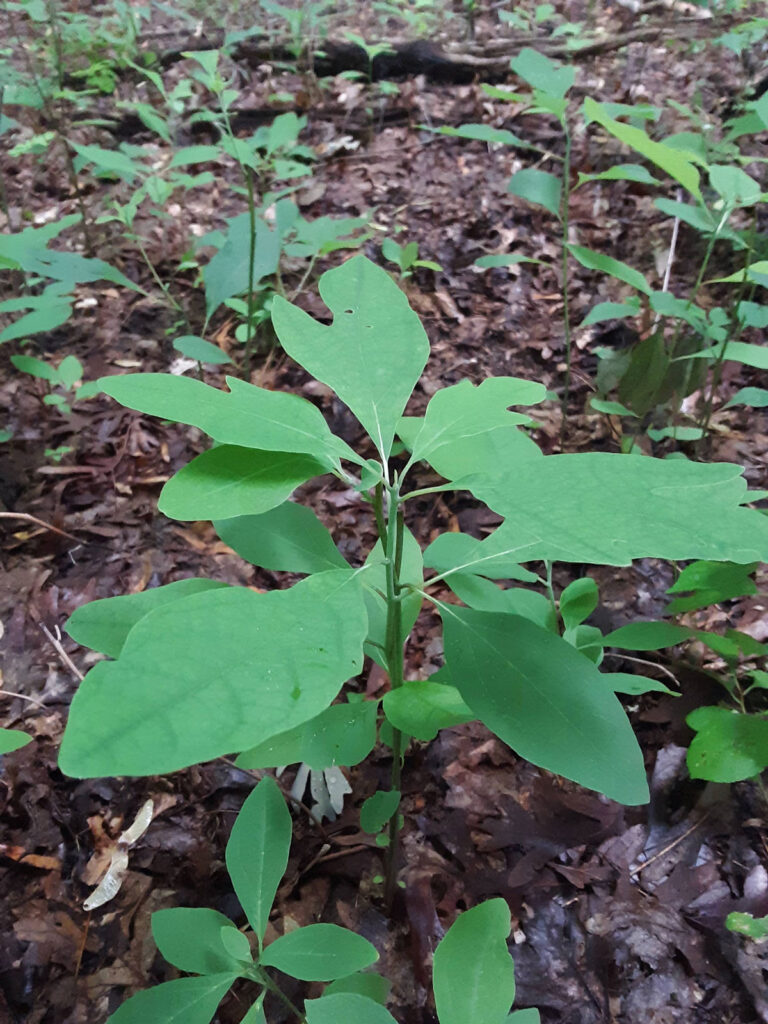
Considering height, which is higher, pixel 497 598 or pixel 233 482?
pixel 233 482

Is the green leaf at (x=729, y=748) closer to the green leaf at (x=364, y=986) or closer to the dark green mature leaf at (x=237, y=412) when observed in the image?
the green leaf at (x=364, y=986)

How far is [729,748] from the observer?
1.25m

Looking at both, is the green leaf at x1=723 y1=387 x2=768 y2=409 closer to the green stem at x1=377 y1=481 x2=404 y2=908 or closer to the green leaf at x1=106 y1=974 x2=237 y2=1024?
the green stem at x1=377 y1=481 x2=404 y2=908

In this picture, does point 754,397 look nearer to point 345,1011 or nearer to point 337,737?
point 337,737

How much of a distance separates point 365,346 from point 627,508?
0.44 metres

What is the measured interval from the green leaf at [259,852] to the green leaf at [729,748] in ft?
2.61

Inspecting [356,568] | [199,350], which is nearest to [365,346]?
[356,568]

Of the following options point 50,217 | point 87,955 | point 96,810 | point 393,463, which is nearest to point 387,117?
point 50,217

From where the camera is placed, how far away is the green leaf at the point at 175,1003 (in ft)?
2.96

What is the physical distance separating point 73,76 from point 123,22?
0.83 meters

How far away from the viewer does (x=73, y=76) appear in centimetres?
461

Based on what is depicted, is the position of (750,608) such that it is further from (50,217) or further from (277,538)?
(50,217)

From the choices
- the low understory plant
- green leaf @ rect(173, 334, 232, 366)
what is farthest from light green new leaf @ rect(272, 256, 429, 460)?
green leaf @ rect(173, 334, 232, 366)

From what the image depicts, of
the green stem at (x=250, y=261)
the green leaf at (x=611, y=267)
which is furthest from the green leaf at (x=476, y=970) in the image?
the green stem at (x=250, y=261)
